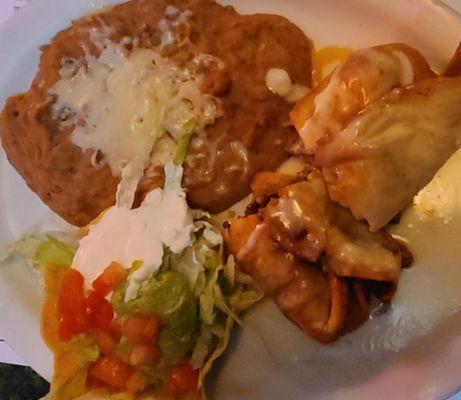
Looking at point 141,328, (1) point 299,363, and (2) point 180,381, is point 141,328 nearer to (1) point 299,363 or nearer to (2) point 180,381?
(2) point 180,381

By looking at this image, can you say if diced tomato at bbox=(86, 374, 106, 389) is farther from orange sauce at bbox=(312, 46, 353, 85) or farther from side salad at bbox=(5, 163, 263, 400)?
orange sauce at bbox=(312, 46, 353, 85)

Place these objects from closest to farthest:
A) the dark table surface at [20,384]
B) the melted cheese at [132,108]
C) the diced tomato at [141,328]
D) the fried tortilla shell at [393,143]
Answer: the fried tortilla shell at [393,143] < the diced tomato at [141,328] < the melted cheese at [132,108] < the dark table surface at [20,384]

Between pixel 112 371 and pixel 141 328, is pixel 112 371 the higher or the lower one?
the lower one

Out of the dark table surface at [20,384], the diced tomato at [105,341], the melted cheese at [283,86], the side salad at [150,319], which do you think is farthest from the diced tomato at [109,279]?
the melted cheese at [283,86]

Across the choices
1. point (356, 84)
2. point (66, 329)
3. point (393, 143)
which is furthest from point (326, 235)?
point (66, 329)

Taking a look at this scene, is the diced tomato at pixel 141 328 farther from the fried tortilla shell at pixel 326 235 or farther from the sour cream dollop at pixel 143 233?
the fried tortilla shell at pixel 326 235

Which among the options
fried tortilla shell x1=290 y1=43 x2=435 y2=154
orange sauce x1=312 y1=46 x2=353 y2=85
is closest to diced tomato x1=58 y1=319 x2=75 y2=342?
fried tortilla shell x1=290 y1=43 x2=435 y2=154

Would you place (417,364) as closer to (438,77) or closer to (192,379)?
(192,379)
